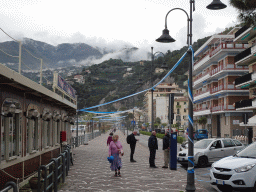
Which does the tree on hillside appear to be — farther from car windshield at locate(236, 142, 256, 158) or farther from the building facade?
the building facade

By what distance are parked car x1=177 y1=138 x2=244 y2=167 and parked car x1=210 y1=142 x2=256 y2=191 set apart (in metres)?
6.24

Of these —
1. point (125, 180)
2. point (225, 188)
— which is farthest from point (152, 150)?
point (225, 188)

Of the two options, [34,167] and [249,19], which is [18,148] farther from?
[249,19]

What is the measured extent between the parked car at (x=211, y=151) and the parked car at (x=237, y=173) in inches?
246

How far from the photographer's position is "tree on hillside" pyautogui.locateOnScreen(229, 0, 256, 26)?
875 inches

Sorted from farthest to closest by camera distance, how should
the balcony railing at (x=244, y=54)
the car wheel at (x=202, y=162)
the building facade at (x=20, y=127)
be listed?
the balcony railing at (x=244, y=54), the car wheel at (x=202, y=162), the building facade at (x=20, y=127)

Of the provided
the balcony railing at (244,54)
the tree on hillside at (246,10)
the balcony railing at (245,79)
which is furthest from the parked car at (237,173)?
the balcony railing at (244,54)

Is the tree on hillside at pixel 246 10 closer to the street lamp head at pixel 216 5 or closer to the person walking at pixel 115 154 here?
the street lamp head at pixel 216 5

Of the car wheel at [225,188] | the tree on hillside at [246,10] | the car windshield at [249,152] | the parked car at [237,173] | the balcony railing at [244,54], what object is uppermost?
the balcony railing at [244,54]

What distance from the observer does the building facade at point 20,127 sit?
838 centimetres

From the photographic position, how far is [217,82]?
61219 mm

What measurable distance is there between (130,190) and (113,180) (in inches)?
77.4

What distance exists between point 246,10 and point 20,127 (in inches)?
698

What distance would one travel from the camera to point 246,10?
890 inches
